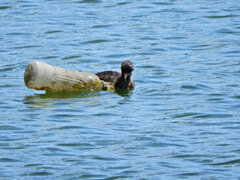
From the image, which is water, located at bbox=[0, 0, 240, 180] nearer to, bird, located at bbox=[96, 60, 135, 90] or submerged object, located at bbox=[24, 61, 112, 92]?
submerged object, located at bbox=[24, 61, 112, 92]

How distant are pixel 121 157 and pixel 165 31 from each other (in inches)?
426

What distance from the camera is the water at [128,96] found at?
31.7ft

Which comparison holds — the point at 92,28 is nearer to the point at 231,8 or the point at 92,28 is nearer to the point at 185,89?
the point at 231,8

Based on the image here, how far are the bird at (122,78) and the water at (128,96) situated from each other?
31 centimetres

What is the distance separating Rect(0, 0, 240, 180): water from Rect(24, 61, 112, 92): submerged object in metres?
0.19

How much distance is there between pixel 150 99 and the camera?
13.6m

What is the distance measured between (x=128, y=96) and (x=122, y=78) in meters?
0.48

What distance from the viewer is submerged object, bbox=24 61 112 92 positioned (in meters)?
12.8

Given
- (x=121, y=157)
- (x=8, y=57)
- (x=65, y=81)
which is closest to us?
(x=121, y=157)

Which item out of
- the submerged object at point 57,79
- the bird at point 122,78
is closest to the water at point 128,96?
the submerged object at point 57,79

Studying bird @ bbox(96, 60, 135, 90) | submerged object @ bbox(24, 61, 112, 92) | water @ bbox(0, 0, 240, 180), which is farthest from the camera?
bird @ bbox(96, 60, 135, 90)

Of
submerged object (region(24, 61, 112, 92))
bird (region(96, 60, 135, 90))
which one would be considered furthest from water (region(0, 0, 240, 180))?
bird (region(96, 60, 135, 90))

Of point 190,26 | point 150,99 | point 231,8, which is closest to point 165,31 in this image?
point 190,26

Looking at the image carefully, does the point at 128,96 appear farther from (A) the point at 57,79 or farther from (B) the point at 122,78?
(A) the point at 57,79
